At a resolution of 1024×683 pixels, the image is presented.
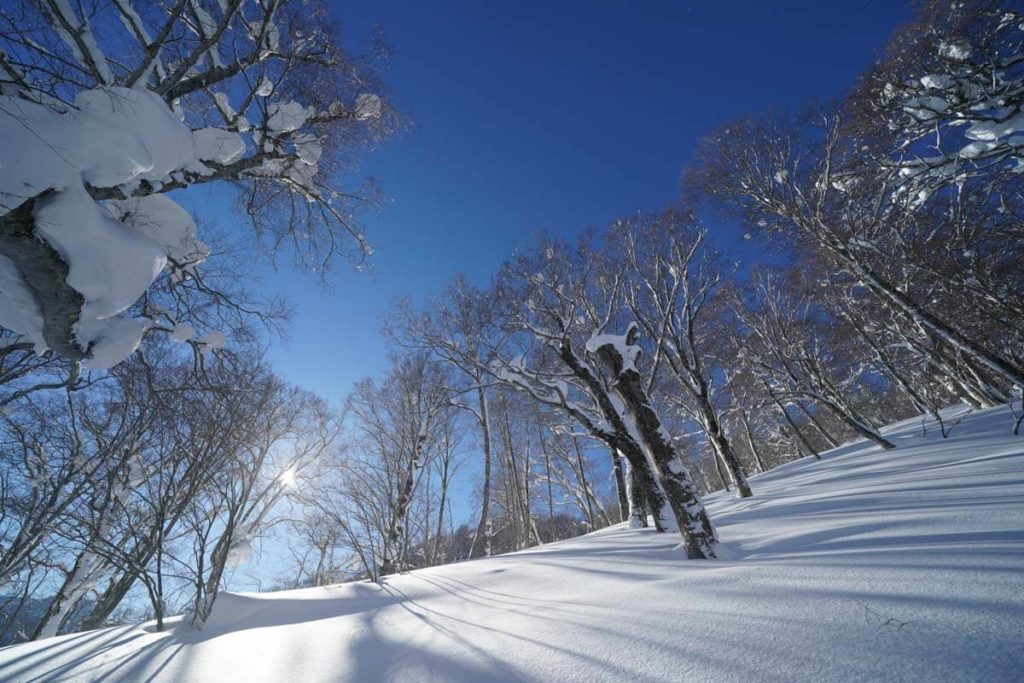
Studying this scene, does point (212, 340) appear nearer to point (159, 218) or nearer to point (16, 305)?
point (159, 218)

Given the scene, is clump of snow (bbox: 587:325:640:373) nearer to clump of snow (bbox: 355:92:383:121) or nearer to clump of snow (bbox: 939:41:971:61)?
clump of snow (bbox: 355:92:383:121)

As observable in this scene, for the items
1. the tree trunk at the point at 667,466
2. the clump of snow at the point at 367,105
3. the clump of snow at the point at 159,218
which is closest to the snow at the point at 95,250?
the clump of snow at the point at 159,218

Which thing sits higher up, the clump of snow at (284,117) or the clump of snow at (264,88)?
the clump of snow at (264,88)

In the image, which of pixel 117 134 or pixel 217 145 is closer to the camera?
pixel 117 134

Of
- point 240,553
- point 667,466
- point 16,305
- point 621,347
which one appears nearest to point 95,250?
point 16,305

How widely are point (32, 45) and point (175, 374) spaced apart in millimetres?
5194

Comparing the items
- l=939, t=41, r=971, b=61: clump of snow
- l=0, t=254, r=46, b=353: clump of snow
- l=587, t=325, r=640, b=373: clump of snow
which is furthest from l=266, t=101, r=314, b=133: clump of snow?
l=939, t=41, r=971, b=61: clump of snow

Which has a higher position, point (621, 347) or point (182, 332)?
point (182, 332)

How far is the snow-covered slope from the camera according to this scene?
4.54 feet

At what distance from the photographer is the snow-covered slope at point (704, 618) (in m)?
1.38

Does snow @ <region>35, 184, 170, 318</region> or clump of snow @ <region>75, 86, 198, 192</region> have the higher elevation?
→ clump of snow @ <region>75, 86, 198, 192</region>

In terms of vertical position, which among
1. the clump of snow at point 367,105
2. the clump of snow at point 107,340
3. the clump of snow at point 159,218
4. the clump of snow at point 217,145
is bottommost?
the clump of snow at point 107,340

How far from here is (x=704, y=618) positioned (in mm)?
1854

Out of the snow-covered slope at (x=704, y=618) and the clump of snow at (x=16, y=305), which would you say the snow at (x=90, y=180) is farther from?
the snow-covered slope at (x=704, y=618)
